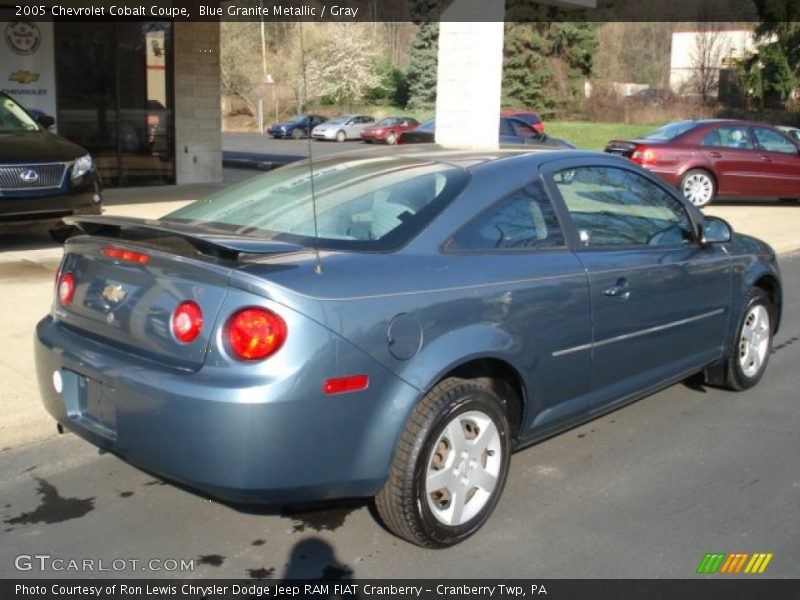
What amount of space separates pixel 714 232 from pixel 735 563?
2162 mm

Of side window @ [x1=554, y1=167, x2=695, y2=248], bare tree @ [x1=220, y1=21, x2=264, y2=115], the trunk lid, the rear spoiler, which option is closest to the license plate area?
the trunk lid

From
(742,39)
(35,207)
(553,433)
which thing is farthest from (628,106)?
(553,433)

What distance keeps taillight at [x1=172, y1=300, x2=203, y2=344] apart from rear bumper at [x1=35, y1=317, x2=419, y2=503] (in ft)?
0.46

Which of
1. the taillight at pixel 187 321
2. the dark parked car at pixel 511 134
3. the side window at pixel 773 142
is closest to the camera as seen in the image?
the taillight at pixel 187 321

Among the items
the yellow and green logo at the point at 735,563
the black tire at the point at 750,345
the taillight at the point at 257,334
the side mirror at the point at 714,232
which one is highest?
the side mirror at the point at 714,232

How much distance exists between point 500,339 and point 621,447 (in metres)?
1.52

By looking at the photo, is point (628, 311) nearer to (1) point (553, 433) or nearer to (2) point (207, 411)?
(1) point (553, 433)

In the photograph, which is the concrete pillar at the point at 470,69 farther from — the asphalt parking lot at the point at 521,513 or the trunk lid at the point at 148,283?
the trunk lid at the point at 148,283

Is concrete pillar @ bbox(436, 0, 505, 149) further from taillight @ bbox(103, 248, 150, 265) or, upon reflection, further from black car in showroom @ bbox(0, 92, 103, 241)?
taillight @ bbox(103, 248, 150, 265)

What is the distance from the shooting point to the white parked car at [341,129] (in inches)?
1795

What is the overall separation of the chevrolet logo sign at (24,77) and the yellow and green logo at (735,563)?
1409 cm

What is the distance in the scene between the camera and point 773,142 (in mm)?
16094

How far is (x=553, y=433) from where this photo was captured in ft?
13.9

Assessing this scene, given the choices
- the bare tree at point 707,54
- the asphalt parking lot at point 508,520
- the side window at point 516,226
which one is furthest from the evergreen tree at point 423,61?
the side window at point 516,226
